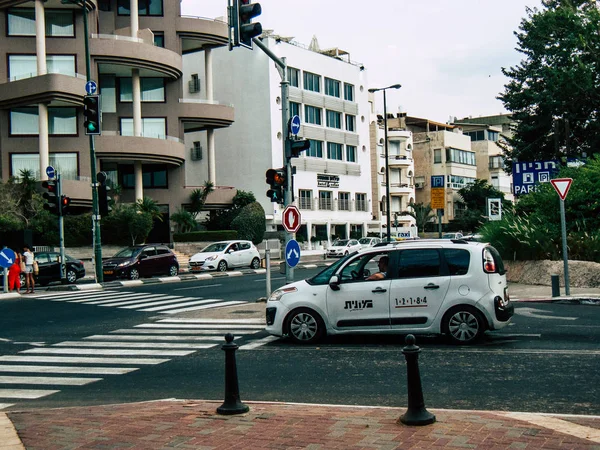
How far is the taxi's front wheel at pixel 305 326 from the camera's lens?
12.3 m

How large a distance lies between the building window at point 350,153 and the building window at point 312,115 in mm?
5432

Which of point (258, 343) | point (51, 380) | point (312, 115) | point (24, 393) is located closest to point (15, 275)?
point (258, 343)

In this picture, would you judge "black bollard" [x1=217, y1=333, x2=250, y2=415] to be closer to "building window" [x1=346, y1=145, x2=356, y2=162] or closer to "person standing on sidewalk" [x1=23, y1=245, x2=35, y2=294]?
"person standing on sidewalk" [x1=23, y1=245, x2=35, y2=294]

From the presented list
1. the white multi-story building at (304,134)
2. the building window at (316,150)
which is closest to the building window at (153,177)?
the white multi-story building at (304,134)

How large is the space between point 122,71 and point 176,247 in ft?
39.2

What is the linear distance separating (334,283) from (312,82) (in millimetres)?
54207

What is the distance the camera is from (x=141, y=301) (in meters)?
21.6

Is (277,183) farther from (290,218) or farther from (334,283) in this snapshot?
(334,283)

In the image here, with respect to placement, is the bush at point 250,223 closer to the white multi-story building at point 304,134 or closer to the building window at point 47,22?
the white multi-story building at point 304,134

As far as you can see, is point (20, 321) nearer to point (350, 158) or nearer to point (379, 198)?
point (350, 158)

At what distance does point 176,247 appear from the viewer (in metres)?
47.3

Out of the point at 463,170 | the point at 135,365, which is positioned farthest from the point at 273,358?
the point at 463,170

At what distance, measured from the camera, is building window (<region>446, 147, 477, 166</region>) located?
86000 mm

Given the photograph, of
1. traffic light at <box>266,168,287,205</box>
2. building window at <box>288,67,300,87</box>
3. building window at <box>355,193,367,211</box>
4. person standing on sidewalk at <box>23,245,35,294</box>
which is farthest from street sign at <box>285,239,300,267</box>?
building window at <box>355,193,367,211</box>
